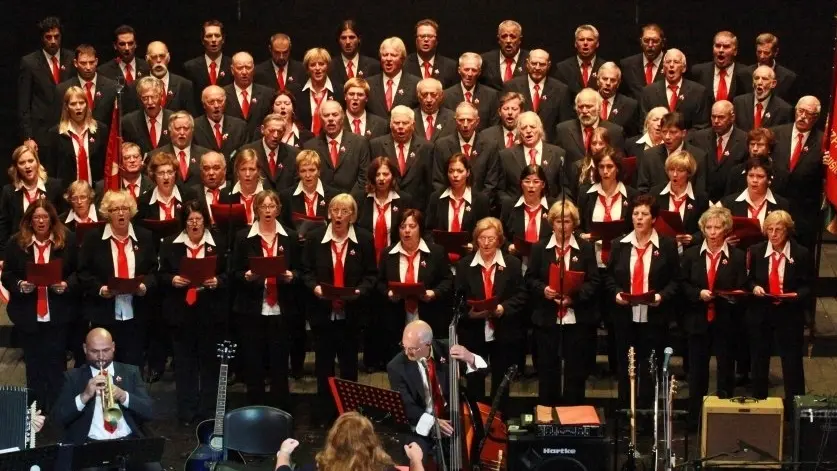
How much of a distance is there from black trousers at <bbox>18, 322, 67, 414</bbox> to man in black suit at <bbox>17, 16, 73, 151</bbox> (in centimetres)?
261

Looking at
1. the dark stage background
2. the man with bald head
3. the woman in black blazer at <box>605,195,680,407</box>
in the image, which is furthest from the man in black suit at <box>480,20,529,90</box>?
the woman in black blazer at <box>605,195,680,407</box>

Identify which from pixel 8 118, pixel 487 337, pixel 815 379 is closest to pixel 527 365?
pixel 487 337

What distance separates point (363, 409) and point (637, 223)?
2.30 metres

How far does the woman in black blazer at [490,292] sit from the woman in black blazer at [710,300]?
1.11 m

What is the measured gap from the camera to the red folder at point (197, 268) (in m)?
12.1

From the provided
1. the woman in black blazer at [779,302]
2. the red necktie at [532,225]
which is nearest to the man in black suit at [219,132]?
the red necktie at [532,225]

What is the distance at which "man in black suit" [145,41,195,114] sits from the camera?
46.7ft

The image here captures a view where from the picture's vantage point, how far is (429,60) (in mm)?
14508

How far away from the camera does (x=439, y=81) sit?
14039 millimetres

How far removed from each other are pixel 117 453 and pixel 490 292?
10.1ft

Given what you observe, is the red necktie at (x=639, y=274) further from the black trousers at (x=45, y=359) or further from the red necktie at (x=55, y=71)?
the red necktie at (x=55, y=71)

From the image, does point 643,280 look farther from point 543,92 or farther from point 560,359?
point 543,92

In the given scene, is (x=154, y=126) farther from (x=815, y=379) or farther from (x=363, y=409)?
(x=815, y=379)

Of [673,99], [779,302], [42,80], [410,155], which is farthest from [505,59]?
[42,80]
